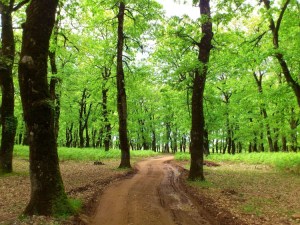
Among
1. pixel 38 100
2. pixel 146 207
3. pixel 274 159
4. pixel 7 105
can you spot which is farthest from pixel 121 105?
pixel 274 159

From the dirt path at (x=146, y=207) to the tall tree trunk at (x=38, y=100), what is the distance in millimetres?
1673

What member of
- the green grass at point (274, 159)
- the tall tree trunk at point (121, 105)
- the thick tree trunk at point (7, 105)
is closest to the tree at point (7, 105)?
the thick tree trunk at point (7, 105)

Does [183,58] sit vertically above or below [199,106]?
above

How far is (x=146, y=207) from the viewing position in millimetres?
9648

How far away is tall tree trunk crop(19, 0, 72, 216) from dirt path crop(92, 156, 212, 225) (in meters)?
1.67

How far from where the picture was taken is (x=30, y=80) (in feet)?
25.4

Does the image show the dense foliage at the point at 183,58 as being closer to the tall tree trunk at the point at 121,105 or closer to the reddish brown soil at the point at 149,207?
the tall tree trunk at the point at 121,105

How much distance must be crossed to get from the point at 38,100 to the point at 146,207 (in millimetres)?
4823

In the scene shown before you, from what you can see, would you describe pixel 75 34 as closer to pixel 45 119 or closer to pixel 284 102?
pixel 284 102

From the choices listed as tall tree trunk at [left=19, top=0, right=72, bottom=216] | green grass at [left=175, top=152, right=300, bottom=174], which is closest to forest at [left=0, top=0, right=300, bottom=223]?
tall tree trunk at [left=19, top=0, right=72, bottom=216]

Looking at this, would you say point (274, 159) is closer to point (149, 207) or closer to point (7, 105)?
point (149, 207)

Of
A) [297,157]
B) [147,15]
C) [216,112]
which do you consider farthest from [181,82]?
[216,112]

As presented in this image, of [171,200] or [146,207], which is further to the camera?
[171,200]

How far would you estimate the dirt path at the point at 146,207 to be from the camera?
327 inches
